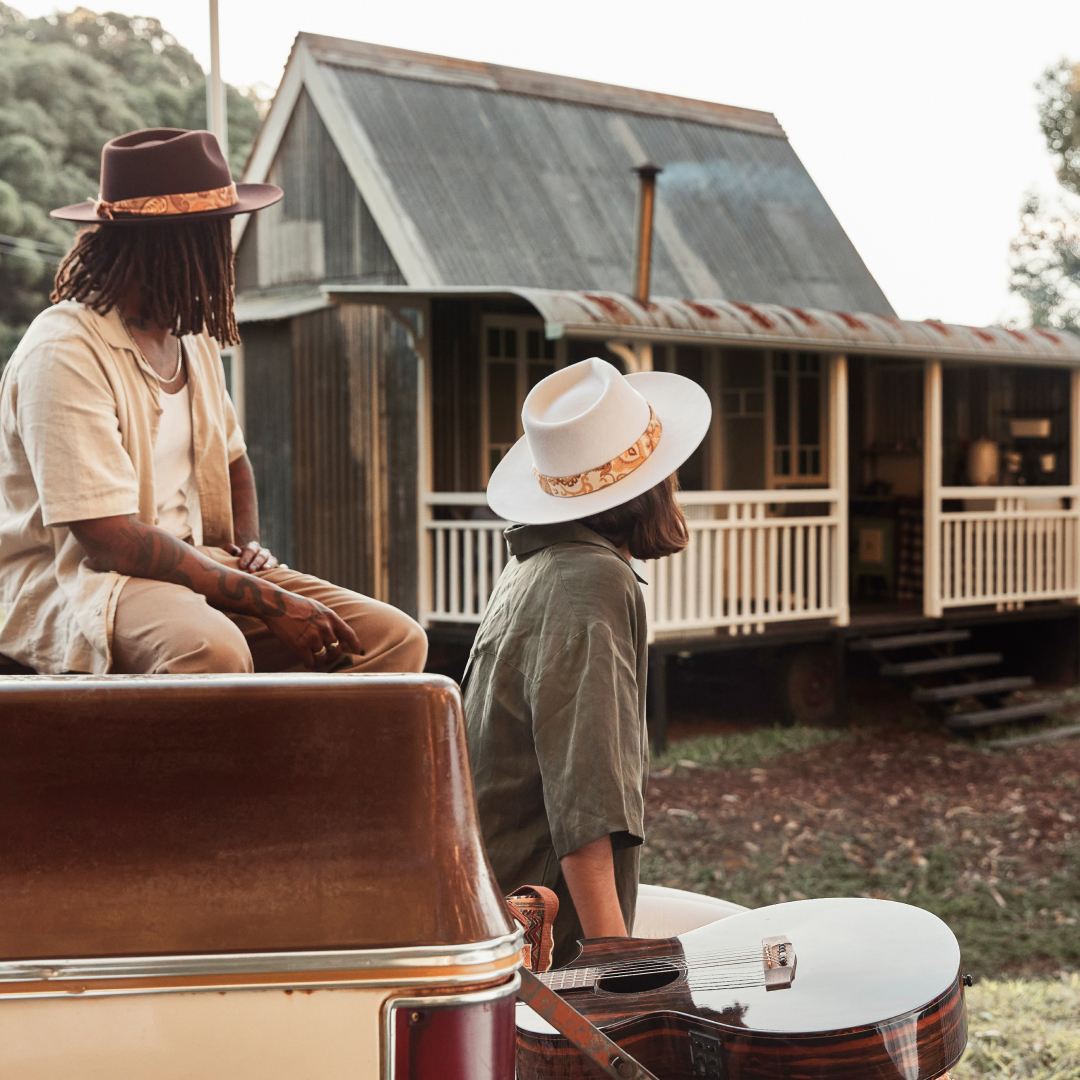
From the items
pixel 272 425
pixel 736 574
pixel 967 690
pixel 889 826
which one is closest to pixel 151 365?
pixel 889 826

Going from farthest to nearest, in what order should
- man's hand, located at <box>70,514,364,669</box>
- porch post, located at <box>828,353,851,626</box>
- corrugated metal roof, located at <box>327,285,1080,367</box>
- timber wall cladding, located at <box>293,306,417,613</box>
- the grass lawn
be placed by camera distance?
timber wall cladding, located at <box>293,306,417,613</box>, porch post, located at <box>828,353,851,626</box>, corrugated metal roof, located at <box>327,285,1080,367</box>, the grass lawn, man's hand, located at <box>70,514,364,669</box>

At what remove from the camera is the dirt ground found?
322 inches

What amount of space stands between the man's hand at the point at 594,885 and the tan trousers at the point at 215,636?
52 cm

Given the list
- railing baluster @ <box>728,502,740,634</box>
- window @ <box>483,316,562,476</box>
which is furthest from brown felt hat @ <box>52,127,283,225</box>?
window @ <box>483,316,562,476</box>

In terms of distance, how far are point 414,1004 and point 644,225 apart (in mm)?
10877

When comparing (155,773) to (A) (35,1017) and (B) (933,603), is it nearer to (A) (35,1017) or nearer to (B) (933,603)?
(A) (35,1017)

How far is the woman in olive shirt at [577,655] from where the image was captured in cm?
288

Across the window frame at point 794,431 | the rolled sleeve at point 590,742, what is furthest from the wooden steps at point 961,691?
the rolled sleeve at point 590,742

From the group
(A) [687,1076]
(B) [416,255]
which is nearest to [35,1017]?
(A) [687,1076]

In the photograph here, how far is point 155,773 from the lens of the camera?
169cm

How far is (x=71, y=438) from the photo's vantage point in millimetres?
2414

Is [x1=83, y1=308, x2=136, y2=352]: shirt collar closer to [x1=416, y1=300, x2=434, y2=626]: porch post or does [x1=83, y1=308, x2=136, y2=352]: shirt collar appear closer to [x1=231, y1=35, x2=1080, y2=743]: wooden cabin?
[x1=231, y1=35, x2=1080, y2=743]: wooden cabin

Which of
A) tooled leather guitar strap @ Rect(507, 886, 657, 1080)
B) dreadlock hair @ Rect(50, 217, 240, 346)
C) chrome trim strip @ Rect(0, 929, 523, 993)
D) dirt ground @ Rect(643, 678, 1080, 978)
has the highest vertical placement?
dreadlock hair @ Rect(50, 217, 240, 346)

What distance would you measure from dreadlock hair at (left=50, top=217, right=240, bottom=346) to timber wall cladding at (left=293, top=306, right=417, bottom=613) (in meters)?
10.1
